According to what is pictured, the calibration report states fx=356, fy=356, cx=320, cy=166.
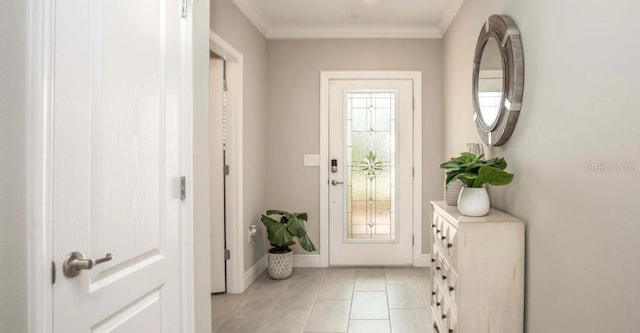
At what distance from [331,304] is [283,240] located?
0.77 m

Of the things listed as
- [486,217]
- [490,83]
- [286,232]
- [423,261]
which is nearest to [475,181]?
[486,217]

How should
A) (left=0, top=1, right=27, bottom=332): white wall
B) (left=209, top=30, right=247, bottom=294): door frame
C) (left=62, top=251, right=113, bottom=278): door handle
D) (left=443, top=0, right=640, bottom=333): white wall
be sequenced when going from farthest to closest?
(left=209, top=30, right=247, bottom=294): door frame → (left=443, top=0, right=640, bottom=333): white wall → (left=62, top=251, right=113, bottom=278): door handle → (left=0, top=1, right=27, bottom=332): white wall

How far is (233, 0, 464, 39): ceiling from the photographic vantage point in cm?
325

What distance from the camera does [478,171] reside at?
73.2 inches

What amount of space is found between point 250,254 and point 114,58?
8.57 ft

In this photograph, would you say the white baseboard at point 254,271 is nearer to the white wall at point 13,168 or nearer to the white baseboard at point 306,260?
the white baseboard at point 306,260

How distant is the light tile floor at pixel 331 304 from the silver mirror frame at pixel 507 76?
138 centimetres

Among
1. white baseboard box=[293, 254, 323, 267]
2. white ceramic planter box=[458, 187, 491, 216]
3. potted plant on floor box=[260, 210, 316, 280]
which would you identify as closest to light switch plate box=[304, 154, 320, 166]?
potted plant on floor box=[260, 210, 316, 280]

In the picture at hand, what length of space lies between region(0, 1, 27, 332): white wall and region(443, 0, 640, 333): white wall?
169 cm

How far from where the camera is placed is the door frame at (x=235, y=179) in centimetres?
315

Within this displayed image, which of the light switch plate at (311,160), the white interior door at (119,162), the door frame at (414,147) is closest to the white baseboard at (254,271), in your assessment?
the door frame at (414,147)

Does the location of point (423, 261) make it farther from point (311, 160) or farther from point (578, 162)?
point (578, 162)

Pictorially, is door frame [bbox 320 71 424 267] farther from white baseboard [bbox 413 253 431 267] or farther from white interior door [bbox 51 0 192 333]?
white interior door [bbox 51 0 192 333]

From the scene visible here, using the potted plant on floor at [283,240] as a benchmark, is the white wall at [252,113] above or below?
above
